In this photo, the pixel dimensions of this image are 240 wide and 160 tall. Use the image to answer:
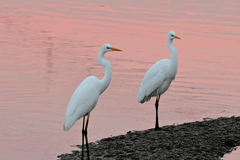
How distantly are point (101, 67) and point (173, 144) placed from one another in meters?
10.5

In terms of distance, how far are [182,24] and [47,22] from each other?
9317 millimetres

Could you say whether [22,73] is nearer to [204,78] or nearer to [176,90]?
[176,90]

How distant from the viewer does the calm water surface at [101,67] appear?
1280cm

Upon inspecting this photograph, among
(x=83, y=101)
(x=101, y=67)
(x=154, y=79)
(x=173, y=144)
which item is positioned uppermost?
(x=101, y=67)

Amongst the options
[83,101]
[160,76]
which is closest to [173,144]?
[83,101]

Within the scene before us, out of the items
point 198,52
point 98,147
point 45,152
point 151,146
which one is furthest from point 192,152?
point 198,52

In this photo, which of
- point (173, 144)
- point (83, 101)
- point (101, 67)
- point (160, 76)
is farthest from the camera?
point (101, 67)

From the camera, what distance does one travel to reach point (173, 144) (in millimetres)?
10414

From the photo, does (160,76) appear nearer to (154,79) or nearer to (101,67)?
(154,79)

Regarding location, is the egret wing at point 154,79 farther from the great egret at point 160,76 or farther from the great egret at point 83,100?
the great egret at point 83,100

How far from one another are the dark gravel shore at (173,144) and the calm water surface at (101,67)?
1.02m

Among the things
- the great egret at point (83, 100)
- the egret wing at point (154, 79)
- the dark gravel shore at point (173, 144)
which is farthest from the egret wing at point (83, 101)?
the egret wing at point (154, 79)

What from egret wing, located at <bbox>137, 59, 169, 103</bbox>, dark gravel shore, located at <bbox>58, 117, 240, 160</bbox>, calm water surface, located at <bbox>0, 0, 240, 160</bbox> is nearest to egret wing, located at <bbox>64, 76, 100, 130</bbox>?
dark gravel shore, located at <bbox>58, 117, 240, 160</bbox>

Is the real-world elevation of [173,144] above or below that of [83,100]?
below
